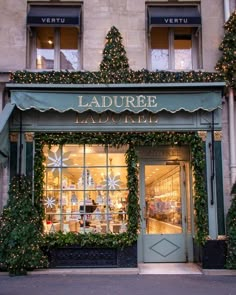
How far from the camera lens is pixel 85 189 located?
1144 centimetres

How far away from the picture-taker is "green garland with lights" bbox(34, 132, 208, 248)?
1092 centimetres

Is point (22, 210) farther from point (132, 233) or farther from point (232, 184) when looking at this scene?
point (232, 184)

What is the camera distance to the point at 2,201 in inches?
447

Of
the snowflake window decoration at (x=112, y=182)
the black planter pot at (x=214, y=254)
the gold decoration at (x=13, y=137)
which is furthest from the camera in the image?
the snowflake window decoration at (x=112, y=182)

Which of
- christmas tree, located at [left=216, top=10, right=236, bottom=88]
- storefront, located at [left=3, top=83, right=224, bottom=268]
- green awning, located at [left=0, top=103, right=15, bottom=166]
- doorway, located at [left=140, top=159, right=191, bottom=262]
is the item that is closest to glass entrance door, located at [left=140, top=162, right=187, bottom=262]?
doorway, located at [left=140, top=159, right=191, bottom=262]

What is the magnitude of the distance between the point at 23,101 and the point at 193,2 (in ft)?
17.8

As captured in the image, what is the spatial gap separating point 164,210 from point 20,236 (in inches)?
165

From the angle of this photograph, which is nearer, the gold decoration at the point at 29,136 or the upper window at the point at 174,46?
the gold decoration at the point at 29,136

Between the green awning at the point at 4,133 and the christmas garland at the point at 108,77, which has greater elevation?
the christmas garland at the point at 108,77

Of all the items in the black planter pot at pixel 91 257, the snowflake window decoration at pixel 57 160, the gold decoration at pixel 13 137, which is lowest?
the black planter pot at pixel 91 257

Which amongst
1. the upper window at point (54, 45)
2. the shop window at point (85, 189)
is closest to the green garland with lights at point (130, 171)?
the shop window at point (85, 189)

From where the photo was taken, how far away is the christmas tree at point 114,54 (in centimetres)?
1166

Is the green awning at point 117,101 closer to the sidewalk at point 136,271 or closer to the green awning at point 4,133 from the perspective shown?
the green awning at point 4,133

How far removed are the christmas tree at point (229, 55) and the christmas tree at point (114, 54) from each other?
2.50 meters
